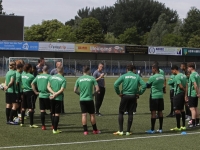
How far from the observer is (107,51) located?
70.3 m

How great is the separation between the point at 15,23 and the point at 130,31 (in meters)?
46.7

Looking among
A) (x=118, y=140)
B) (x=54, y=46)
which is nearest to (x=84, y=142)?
(x=118, y=140)

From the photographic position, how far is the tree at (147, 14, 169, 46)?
10031cm

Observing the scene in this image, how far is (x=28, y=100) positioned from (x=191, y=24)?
294 ft

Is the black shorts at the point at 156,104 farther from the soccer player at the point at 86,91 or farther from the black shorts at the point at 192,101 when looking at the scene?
the soccer player at the point at 86,91

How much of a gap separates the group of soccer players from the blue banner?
46.4 meters

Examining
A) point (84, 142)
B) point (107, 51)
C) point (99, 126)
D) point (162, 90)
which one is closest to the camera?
point (84, 142)

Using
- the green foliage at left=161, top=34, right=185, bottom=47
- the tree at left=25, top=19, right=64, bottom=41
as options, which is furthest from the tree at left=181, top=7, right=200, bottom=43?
the tree at left=25, top=19, right=64, bottom=41

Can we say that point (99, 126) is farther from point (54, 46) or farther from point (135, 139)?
point (54, 46)

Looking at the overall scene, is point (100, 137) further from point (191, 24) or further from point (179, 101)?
point (191, 24)

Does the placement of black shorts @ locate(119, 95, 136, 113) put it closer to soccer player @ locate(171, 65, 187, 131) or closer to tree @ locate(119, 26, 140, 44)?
soccer player @ locate(171, 65, 187, 131)

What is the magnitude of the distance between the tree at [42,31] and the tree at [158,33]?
22.8 metres

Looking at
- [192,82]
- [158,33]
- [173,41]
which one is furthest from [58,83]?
[158,33]

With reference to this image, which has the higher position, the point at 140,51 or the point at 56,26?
the point at 56,26
